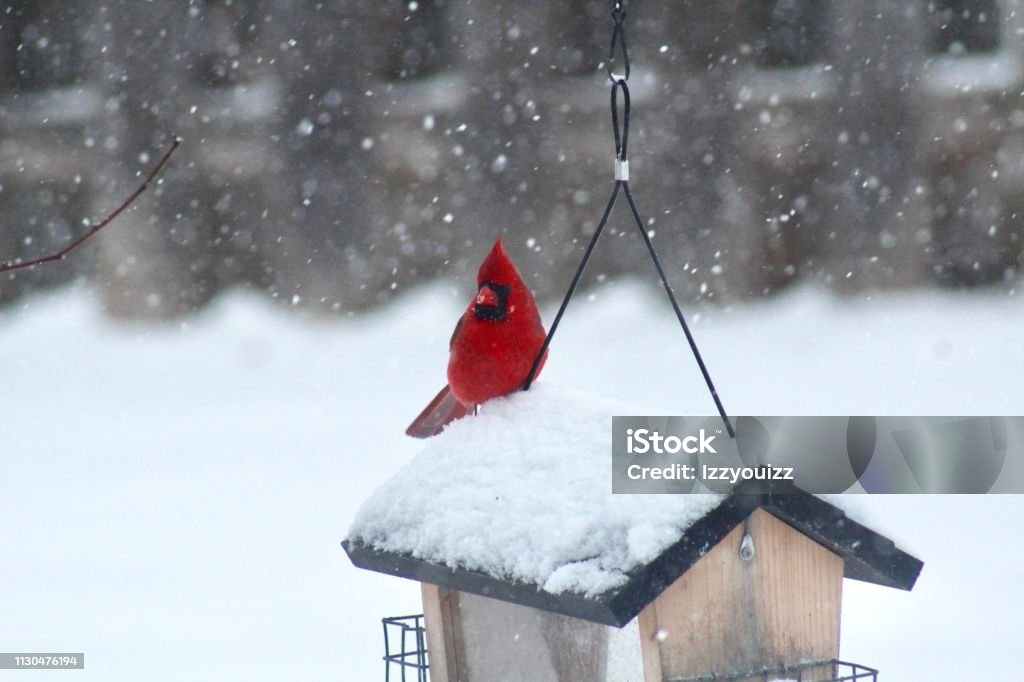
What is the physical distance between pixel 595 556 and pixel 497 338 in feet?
1.33

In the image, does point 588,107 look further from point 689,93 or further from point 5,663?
point 5,663

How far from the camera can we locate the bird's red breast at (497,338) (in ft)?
5.18

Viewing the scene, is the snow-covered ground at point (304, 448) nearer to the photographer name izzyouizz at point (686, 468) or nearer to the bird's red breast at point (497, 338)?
the bird's red breast at point (497, 338)

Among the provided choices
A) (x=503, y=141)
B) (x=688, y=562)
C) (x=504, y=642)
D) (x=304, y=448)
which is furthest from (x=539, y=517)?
(x=503, y=141)

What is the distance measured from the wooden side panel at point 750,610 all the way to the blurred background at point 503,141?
4766mm

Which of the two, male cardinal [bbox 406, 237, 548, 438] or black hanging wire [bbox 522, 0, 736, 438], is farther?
male cardinal [bbox 406, 237, 548, 438]

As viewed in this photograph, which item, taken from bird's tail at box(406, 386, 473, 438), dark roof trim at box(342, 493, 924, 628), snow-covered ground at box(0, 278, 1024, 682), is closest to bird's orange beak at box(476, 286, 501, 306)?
bird's tail at box(406, 386, 473, 438)

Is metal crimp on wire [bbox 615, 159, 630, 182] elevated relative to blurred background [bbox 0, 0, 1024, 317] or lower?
lower

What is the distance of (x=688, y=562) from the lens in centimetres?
129

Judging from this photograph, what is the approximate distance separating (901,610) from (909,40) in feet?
12.1

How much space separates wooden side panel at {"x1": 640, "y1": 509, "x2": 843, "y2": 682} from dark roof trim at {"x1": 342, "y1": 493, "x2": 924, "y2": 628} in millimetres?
42

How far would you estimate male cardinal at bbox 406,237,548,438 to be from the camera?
1580mm

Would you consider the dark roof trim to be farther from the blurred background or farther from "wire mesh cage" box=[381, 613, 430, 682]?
the blurred background

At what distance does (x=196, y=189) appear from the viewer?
20.8 feet
